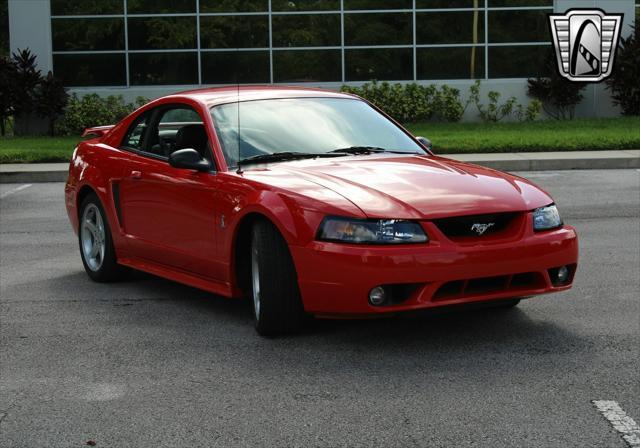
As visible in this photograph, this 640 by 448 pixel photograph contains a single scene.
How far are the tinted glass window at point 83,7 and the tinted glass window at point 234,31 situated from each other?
7.08 feet

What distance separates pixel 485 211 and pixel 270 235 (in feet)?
3.90

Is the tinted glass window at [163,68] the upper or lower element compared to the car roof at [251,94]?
upper

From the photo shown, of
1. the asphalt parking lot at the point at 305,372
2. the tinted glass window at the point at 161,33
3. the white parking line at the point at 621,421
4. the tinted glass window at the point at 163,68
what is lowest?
the white parking line at the point at 621,421

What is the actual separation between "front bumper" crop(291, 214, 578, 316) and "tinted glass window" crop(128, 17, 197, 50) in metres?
23.6

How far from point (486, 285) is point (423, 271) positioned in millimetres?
452

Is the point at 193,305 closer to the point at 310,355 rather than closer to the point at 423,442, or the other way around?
the point at 310,355

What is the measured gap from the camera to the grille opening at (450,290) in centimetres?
625

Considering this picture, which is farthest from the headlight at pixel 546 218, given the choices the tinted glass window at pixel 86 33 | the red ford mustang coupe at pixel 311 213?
the tinted glass window at pixel 86 33

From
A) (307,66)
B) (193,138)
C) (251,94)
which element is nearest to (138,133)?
(193,138)

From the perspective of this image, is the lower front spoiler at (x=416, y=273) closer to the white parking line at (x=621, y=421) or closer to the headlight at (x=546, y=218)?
the headlight at (x=546, y=218)

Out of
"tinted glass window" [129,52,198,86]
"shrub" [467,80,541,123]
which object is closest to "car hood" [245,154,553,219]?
"shrub" [467,80,541,123]

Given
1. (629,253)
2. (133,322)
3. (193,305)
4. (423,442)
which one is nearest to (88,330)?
(133,322)

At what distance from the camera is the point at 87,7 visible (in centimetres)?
2934

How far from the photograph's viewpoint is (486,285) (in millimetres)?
6395
